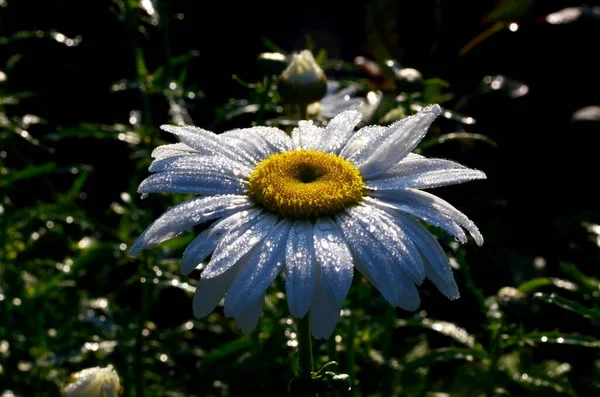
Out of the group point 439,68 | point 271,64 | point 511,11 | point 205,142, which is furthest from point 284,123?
point 511,11

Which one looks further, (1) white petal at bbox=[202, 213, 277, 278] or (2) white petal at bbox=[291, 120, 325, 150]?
(2) white petal at bbox=[291, 120, 325, 150]

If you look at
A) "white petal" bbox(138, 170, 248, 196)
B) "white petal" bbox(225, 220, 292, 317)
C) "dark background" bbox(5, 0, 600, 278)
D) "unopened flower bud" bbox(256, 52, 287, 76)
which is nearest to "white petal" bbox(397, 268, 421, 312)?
"white petal" bbox(225, 220, 292, 317)

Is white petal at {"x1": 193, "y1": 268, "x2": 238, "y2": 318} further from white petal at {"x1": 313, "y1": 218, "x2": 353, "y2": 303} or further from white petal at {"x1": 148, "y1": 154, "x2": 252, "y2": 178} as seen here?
white petal at {"x1": 148, "y1": 154, "x2": 252, "y2": 178}

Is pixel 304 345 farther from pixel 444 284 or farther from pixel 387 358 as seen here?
pixel 387 358

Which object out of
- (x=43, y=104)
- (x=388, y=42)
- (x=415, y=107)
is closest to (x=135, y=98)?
(x=43, y=104)

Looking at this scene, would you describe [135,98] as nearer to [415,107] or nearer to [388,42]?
[388,42]

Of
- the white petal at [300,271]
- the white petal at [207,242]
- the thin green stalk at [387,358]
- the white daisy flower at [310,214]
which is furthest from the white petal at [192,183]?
the thin green stalk at [387,358]
